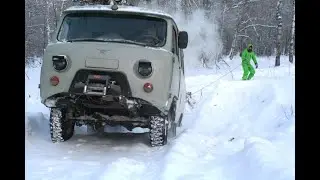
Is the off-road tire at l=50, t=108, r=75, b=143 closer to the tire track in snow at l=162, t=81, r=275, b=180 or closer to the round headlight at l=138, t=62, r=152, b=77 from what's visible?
the round headlight at l=138, t=62, r=152, b=77

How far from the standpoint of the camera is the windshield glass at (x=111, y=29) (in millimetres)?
7023

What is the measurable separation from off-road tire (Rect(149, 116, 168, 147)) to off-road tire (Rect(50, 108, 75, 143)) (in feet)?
4.23

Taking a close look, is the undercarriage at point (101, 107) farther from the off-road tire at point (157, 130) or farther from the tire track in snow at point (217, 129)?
the tire track in snow at point (217, 129)

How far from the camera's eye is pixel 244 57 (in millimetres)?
18656

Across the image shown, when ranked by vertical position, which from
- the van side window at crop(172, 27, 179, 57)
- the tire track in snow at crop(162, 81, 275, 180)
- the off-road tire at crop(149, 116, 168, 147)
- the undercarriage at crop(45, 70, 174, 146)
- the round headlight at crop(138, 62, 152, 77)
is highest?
the van side window at crop(172, 27, 179, 57)

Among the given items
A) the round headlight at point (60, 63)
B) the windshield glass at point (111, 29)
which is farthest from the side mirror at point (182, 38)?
the round headlight at point (60, 63)

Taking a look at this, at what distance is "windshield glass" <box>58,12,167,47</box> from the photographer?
7.02 m

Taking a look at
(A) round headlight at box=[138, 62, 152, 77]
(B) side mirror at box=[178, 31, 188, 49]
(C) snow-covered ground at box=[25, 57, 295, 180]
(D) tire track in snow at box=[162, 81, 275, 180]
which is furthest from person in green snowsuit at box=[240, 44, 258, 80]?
(A) round headlight at box=[138, 62, 152, 77]

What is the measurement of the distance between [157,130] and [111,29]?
65.6 inches

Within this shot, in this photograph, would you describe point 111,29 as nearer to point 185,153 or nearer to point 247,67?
point 185,153

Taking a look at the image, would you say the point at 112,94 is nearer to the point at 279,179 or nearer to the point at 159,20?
the point at 159,20

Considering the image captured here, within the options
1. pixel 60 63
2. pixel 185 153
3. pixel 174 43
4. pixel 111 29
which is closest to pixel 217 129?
pixel 174 43

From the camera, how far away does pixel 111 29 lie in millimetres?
7078
